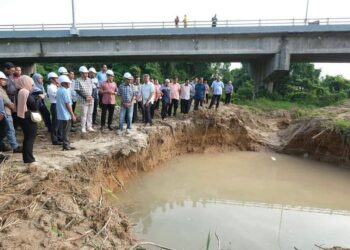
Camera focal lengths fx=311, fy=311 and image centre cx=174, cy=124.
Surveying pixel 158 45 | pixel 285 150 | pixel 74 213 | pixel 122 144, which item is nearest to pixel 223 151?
pixel 285 150

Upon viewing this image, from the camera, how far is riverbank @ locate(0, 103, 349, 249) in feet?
11.4

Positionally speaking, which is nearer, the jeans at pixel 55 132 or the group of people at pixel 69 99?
the group of people at pixel 69 99

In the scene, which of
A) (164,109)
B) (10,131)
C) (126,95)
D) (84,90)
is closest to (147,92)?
(126,95)

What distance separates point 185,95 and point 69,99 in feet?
19.0

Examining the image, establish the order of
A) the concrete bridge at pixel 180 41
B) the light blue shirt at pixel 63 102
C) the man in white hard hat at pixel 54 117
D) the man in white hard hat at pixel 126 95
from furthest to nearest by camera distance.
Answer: the concrete bridge at pixel 180 41
the man in white hard hat at pixel 126 95
the man in white hard hat at pixel 54 117
the light blue shirt at pixel 63 102

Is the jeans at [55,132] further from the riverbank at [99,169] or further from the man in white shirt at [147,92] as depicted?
the man in white shirt at [147,92]

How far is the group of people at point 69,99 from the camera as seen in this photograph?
489 cm

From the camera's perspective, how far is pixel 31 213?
142 inches

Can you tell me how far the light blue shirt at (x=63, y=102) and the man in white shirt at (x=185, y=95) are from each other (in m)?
5.69

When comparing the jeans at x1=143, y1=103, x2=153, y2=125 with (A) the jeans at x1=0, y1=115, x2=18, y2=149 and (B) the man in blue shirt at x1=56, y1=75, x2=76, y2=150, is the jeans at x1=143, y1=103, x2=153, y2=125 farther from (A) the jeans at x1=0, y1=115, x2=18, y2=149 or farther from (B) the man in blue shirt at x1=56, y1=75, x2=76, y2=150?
(A) the jeans at x1=0, y1=115, x2=18, y2=149

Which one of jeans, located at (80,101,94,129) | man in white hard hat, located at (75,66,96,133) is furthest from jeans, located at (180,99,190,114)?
man in white hard hat, located at (75,66,96,133)

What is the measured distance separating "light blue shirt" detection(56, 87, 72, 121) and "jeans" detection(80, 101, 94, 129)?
123 cm


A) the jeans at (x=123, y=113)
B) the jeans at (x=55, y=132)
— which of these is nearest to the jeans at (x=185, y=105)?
the jeans at (x=123, y=113)

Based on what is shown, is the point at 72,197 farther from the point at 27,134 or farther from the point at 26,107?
the point at 26,107
